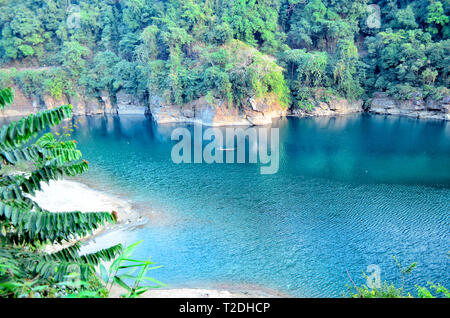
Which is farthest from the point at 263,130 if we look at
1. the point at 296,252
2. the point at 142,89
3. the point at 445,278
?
the point at 445,278

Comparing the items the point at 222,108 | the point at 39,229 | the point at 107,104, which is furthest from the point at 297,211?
the point at 107,104

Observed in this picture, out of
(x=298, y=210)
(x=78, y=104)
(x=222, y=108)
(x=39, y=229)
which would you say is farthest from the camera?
(x=78, y=104)

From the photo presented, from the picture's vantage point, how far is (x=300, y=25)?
4816 cm

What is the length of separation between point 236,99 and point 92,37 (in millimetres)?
31053

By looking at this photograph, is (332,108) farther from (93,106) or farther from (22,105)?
(22,105)

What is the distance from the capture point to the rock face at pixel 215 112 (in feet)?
131

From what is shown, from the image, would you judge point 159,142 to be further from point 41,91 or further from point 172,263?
point 41,91

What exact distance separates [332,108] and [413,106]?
34.2ft

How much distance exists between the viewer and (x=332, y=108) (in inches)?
1783

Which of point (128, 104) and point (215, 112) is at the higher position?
point (128, 104)

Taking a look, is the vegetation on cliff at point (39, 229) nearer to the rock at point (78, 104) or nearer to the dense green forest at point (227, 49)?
the dense green forest at point (227, 49)
